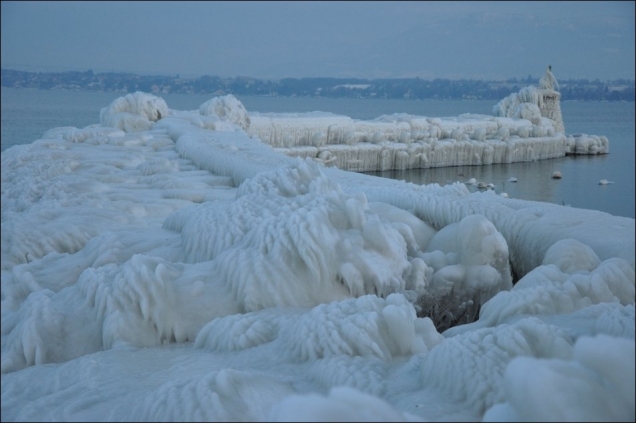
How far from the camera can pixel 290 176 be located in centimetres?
335

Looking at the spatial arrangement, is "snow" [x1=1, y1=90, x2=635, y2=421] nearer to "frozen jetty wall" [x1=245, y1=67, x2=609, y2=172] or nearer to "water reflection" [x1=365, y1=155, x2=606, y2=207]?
"water reflection" [x1=365, y1=155, x2=606, y2=207]

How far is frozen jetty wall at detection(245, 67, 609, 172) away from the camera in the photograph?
1716cm

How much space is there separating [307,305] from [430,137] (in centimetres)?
1749

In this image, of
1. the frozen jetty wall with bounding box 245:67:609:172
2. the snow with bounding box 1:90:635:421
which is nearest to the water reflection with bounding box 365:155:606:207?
the frozen jetty wall with bounding box 245:67:609:172

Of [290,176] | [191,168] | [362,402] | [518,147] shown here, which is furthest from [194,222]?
[518,147]

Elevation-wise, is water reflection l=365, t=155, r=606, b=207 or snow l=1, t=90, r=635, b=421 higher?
snow l=1, t=90, r=635, b=421

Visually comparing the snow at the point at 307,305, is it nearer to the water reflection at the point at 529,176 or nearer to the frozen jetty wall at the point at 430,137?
the water reflection at the point at 529,176

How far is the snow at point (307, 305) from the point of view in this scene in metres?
1.45

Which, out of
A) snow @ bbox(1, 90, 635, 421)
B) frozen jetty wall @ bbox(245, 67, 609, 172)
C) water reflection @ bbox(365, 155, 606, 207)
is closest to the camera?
snow @ bbox(1, 90, 635, 421)

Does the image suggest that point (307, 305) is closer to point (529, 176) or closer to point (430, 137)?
point (529, 176)

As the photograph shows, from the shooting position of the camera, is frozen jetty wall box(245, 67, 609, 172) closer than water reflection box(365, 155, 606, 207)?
No

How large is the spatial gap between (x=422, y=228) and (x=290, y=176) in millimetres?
818

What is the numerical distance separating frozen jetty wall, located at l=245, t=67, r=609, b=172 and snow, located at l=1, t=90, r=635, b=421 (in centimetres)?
1197

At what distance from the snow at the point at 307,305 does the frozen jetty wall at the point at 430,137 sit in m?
12.0
